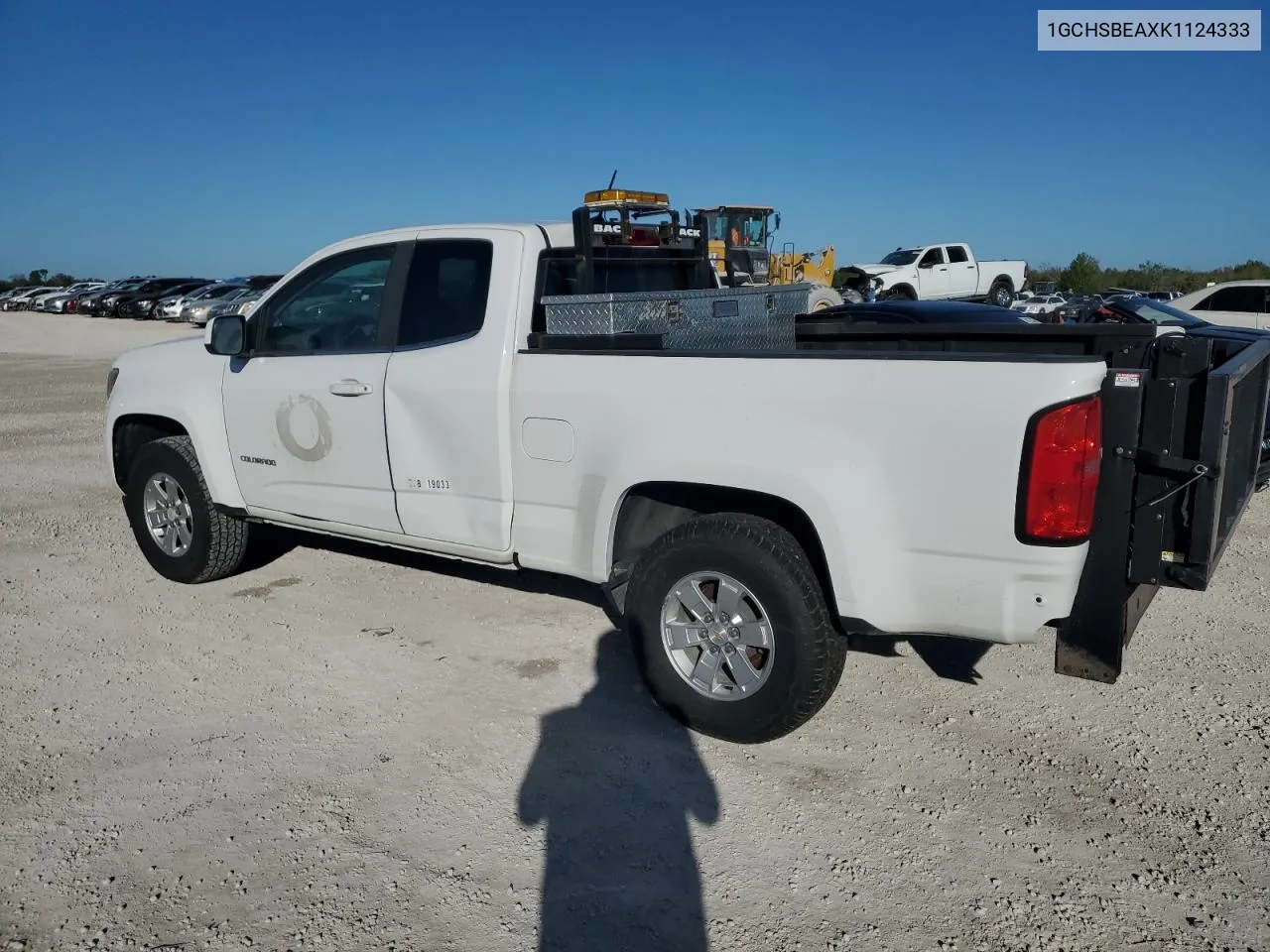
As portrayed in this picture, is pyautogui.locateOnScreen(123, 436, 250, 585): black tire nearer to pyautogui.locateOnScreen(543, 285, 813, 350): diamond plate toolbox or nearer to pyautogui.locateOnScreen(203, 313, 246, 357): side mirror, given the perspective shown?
pyautogui.locateOnScreen(203, 313, 246, 357): side mirror

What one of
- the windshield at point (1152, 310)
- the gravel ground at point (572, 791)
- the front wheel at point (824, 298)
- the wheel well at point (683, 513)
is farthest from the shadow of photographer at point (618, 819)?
the front wheel at point (824, 298)

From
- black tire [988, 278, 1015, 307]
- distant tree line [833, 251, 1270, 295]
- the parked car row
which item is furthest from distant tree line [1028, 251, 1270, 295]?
the parked car row

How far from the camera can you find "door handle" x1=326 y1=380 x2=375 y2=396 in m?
4.71

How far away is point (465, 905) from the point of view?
2.98 meters

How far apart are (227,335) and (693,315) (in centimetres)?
246

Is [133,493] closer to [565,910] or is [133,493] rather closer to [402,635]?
[402,635]

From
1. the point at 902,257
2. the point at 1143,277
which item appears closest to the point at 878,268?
the point at 902,257

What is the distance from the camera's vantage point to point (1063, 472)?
3.06 meters

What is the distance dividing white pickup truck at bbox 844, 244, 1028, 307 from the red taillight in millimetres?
26306

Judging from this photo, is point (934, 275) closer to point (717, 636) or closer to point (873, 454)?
point (717, 636)

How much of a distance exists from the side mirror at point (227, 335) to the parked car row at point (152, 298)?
3228cm

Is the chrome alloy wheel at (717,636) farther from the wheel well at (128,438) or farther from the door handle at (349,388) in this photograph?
the wheel well at (128,438)

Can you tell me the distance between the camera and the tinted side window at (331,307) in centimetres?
491

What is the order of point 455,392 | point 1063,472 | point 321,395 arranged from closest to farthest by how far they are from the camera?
point 1063,472 → point 455,392 → point 321,395
